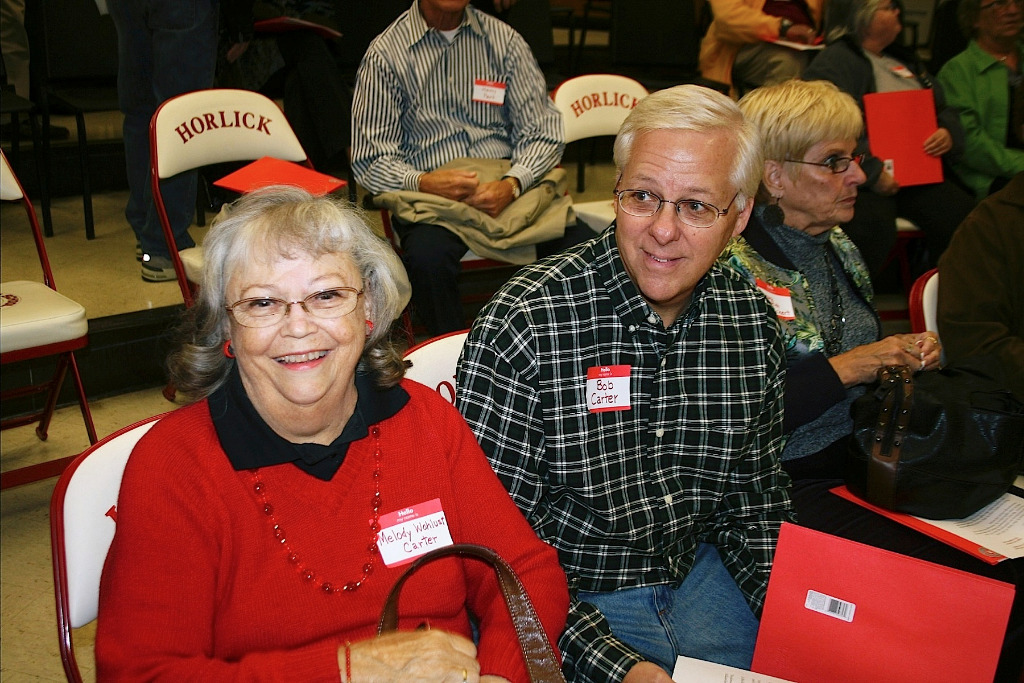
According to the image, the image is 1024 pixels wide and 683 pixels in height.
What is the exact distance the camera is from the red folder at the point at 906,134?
4.05 metres

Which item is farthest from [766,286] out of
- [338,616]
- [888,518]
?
[338,616]

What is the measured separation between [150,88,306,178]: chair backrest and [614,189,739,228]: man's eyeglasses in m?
2.03

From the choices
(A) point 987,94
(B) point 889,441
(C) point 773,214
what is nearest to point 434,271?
(C) point 773,214

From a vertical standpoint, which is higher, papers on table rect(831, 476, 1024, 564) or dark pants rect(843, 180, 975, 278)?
papers on table rect(831, 476, 1024, 564)

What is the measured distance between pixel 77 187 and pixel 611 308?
14.3 ft

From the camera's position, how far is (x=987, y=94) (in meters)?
4.40

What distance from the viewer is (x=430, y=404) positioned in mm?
1546

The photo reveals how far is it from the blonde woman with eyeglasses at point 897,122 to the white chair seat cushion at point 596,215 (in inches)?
44.2

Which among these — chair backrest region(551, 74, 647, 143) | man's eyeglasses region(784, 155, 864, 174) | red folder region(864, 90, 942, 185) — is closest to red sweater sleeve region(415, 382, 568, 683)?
man's eyeglasses region(784, 155, 864, 174)

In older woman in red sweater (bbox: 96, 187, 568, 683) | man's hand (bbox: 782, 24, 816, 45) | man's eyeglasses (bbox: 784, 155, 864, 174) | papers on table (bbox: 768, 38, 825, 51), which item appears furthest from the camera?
man's hand (bbox: 782, 24, 816, 45)

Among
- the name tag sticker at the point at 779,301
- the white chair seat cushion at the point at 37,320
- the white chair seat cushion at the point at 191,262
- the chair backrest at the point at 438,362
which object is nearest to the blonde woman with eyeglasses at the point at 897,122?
the name tag sticker at the point at 779,301

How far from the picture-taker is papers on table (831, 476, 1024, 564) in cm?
181

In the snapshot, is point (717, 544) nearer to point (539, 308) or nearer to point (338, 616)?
point (539, 308)

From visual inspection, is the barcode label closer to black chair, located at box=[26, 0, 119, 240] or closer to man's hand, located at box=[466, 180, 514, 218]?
man's hand, located at box=[466, 180, 514, 218]
